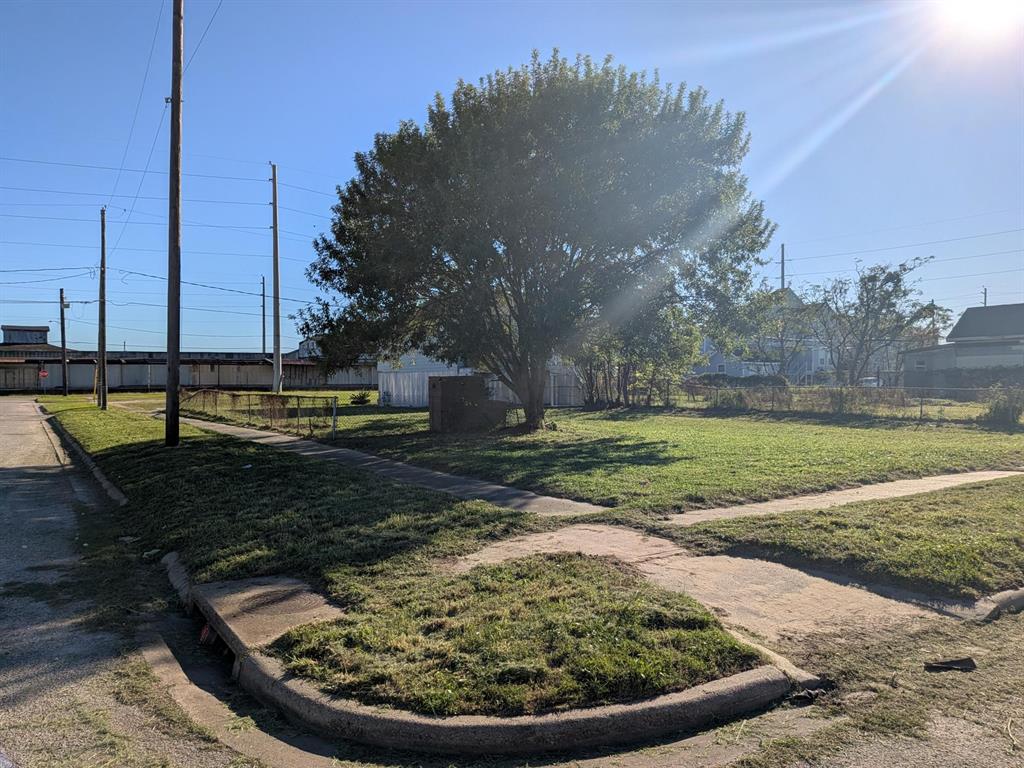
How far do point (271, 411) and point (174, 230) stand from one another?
8.74m

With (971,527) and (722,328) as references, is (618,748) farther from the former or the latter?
(722,328)

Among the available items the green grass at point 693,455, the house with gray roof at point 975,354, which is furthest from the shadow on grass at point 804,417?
the house with gray roof at point 975,354

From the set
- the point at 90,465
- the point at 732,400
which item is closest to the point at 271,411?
the point at 90,465

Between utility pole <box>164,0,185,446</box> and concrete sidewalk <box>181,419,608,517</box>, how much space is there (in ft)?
7.92

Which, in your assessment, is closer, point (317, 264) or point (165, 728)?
point (165, 728)

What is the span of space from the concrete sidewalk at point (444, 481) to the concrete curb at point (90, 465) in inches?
144

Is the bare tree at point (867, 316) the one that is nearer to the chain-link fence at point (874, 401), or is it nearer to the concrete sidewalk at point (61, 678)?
the chain-link fence at point (874, 401)

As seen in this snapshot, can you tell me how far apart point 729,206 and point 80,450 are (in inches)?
705

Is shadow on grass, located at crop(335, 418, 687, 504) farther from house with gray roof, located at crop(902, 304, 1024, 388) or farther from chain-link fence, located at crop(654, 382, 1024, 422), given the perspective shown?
house with gray roof, located at crop(902, 304, 1024, 388)

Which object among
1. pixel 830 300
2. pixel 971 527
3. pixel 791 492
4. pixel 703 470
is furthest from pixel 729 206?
pixel 830 300

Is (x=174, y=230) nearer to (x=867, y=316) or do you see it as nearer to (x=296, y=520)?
(x=296, y=520)

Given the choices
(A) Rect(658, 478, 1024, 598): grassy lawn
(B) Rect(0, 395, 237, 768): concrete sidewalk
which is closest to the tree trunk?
(A) Rect(658, 478, 1024, 598): grassy lawn

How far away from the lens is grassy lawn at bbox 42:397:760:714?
4.14 m

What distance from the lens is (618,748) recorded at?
3750 mm
